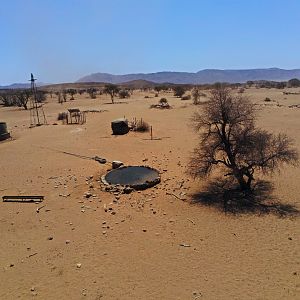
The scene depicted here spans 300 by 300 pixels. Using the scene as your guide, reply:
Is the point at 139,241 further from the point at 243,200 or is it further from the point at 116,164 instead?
the point at 116,164

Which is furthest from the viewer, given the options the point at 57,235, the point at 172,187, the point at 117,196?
the point at 172,187

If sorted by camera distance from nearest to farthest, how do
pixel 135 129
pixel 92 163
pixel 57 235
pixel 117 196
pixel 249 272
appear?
pixel 249 272, pixel 57 235, pixel 117 196, pixel 92 163, pixel 135 129

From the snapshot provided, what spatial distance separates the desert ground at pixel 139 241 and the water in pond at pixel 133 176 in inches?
20.0

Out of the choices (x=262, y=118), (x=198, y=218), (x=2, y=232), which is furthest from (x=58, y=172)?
(x=262, y=118)

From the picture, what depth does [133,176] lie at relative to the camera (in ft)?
51.1

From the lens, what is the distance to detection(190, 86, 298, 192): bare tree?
13.3 metres

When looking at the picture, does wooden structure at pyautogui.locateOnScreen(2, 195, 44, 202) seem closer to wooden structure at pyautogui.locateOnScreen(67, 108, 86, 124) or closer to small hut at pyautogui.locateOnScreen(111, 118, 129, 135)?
small hut at pyautogui.locateOnScreen(111, 118, 129, 135)

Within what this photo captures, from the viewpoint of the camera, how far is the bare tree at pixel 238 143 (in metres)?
13.3

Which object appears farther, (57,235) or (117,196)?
(117,196)

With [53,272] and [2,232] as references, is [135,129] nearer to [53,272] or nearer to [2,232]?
[2,232]

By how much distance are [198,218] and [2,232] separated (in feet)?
19.3

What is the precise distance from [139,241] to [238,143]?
538 centimetres

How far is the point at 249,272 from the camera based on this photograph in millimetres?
8883

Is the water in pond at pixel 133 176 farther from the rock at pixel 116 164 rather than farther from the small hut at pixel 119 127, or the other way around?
the small hut at pixel 119 127
